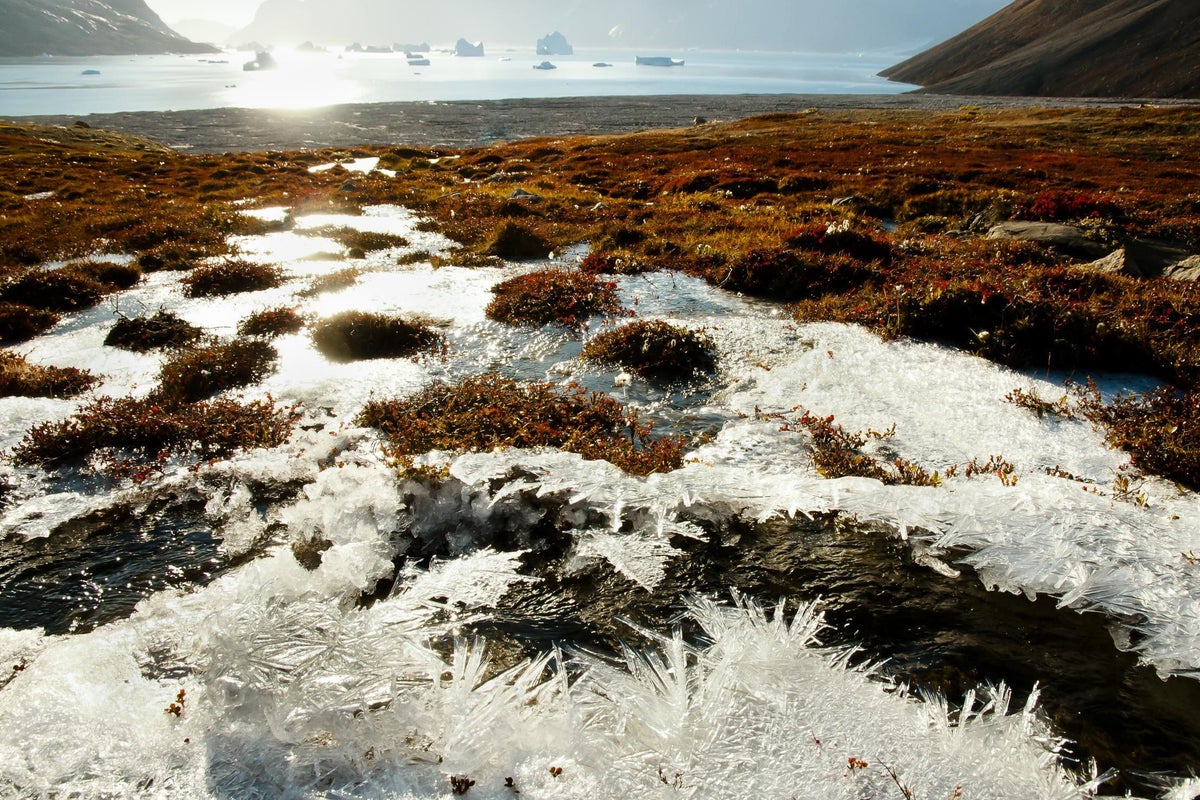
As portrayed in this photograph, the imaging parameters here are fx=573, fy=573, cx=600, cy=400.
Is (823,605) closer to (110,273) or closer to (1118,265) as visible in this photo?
(1118,265)

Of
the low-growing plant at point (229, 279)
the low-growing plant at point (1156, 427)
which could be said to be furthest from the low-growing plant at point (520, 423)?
the low-growing plant at point (229, 279)

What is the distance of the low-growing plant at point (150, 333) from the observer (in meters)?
11.7

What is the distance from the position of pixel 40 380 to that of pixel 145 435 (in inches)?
140

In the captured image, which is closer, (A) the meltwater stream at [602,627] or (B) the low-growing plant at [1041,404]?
(A) the meltwater stream at [602,627]

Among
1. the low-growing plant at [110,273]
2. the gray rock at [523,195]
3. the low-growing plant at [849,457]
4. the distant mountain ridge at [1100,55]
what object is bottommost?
the low-growing plant at [849,457]

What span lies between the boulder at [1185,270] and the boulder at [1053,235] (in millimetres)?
1599

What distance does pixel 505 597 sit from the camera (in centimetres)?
A: 516

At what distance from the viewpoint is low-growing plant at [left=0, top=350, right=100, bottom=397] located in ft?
31.9

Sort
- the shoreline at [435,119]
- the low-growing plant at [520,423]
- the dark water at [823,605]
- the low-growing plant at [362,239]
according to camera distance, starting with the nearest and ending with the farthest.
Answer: the dark water at [823,605] < the low-growing plant at [520,423] < the low-growing plant at [362,239] < the shoreline at [435,119]

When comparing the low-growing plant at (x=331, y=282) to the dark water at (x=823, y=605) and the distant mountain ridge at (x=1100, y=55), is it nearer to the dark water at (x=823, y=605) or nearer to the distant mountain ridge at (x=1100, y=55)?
the dark water at (x=823, y=605)

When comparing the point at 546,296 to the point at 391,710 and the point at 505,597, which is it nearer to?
the point at 505,597

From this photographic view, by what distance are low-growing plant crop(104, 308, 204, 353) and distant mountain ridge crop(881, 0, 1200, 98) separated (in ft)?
513

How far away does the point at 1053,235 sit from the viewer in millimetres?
15625

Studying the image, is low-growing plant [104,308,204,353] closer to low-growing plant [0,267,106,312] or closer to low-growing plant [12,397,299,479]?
A: low-growing plant [0,267,106,312]
